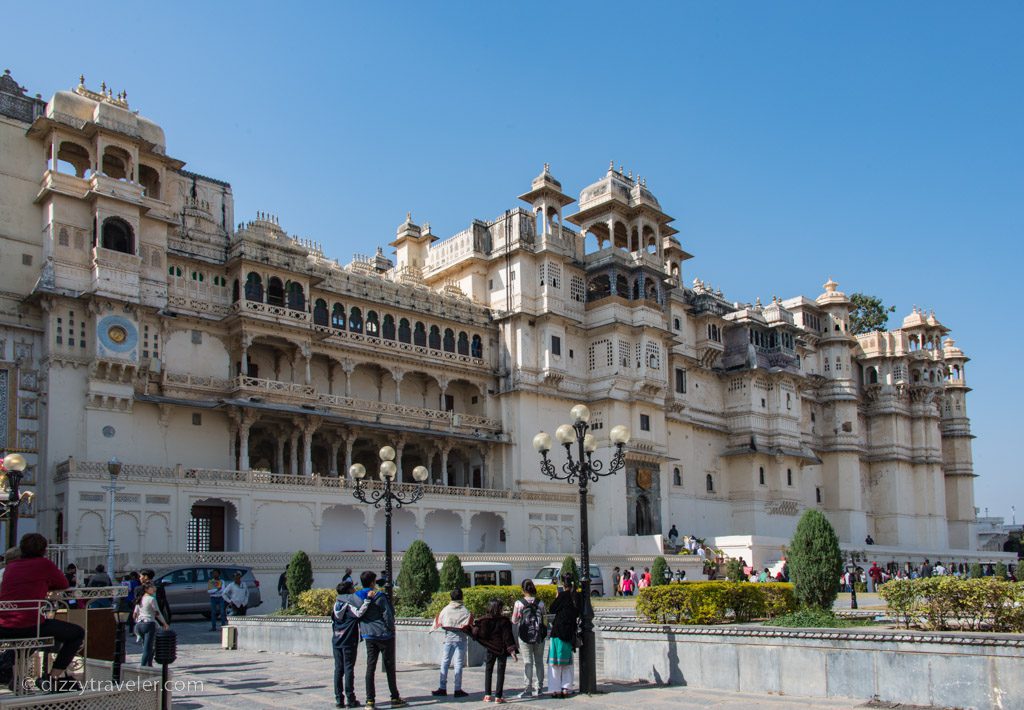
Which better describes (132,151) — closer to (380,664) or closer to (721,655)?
(380,664)

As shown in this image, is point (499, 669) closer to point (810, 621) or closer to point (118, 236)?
point (810, 621)

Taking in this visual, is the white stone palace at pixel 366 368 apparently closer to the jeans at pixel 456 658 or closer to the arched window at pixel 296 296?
the arched window at pixel 296 296

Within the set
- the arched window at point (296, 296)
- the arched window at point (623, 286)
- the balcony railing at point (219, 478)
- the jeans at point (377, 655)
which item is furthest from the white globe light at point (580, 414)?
the arched window at point (623, 286)

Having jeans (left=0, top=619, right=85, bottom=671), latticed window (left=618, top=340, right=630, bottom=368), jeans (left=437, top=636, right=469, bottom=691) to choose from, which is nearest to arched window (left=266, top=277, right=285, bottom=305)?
latticed window (left=618, top=340, right=630, bottom=368)

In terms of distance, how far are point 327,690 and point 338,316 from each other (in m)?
31.8

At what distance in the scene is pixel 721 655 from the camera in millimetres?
14953

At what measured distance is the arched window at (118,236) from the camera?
37.5 metres

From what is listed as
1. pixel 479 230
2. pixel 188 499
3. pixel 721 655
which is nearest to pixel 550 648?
pixel 721 655

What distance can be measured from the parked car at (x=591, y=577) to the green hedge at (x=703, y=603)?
15.4 metres

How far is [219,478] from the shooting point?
123ft

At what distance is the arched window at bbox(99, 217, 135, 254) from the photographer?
3750 cm

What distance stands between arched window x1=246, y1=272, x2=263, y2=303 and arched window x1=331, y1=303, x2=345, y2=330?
15.2 ft

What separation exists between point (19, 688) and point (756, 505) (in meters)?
59.0

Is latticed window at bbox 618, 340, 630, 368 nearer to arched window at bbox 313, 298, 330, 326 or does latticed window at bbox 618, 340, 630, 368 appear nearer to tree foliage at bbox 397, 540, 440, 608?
arched window at bbox 313, 298, 330, 326
